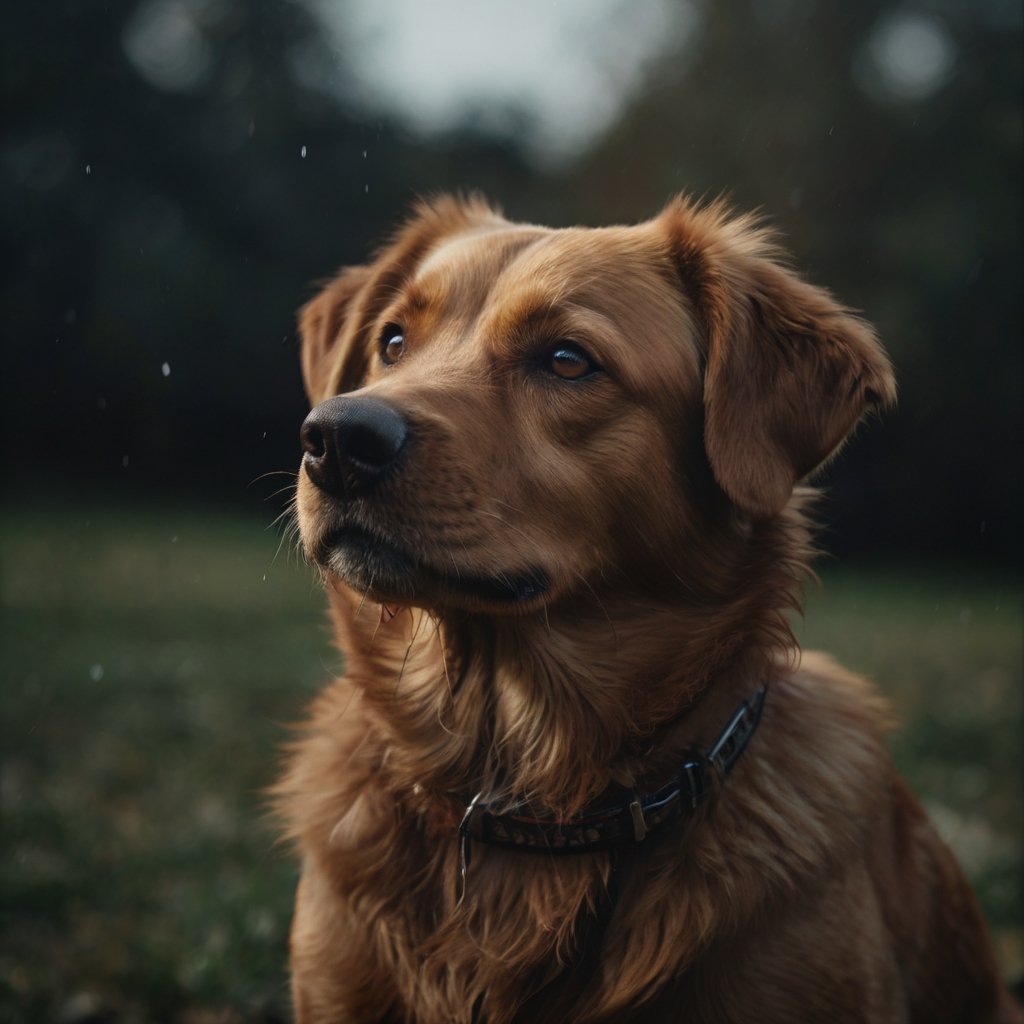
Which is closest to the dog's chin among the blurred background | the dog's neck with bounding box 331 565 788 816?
the dog's neck with bounding box 331 565 788 816

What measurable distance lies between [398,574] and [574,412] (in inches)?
24.7

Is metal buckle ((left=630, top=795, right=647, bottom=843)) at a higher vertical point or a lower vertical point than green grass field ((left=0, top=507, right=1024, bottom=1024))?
higher

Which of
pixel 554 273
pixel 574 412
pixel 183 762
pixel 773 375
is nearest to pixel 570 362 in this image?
pixel 574 412

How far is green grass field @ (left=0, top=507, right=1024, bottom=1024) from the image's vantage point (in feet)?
11.9

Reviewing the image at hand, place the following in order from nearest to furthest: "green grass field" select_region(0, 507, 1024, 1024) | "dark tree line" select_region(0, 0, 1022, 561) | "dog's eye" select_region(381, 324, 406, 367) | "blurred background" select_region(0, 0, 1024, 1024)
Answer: "dog's eye" select_region(381, 324, 406, 367)
"green grass field" select_region(0, 507, 1024, 1024)
"blurred background" select_region(0, 0, 1024, 1024)
"dark tree line" select_region(0, 0, 1022, 561)

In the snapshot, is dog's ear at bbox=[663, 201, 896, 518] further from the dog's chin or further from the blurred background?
the blurred background

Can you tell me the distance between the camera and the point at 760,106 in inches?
773

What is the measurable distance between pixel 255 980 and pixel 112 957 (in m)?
0.51

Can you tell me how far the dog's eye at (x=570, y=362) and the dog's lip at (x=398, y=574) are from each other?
21.2 inches

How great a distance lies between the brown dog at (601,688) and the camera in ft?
8.38

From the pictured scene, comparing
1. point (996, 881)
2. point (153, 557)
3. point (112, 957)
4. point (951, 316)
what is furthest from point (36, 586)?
point (951, 316)

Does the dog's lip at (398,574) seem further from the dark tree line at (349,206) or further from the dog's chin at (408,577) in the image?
the dark tree line at (349,206)

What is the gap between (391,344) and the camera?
3.34 m

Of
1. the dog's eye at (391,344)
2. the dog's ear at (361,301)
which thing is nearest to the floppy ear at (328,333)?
the dog's ear at (361,301)
